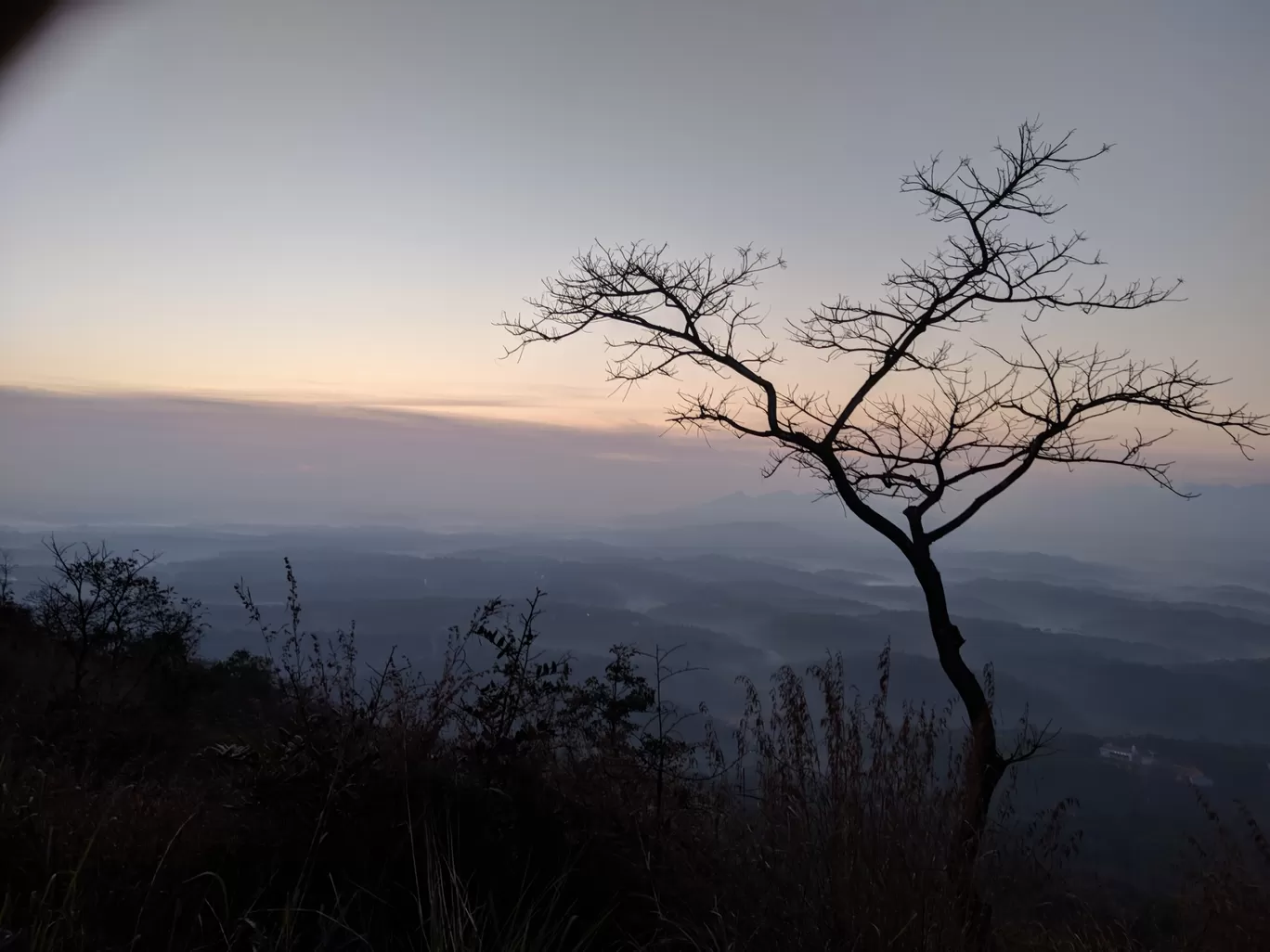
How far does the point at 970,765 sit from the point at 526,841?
203 cm

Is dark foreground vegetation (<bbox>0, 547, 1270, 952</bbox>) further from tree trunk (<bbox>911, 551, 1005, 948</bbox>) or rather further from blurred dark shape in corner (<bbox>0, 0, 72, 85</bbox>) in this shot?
blurred dark shape in corner (<bbox>0, 0, 72, 85</bbox>)

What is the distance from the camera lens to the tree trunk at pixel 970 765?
260 centimetres

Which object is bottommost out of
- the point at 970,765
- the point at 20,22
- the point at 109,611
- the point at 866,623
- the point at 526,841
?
the point at 866,623

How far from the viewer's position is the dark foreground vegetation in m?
2.32

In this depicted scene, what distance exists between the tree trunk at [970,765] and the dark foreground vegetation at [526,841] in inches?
2.4

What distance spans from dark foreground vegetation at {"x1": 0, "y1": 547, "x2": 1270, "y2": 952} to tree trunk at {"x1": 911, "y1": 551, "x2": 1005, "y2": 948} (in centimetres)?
6

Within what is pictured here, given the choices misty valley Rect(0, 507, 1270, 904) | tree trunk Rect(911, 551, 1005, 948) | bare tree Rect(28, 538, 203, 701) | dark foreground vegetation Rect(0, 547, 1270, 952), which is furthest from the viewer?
misty valley Rect(0, 507, 1270, 904)

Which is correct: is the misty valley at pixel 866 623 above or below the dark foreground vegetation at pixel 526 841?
below

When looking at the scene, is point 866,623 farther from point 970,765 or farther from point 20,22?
point 20,22

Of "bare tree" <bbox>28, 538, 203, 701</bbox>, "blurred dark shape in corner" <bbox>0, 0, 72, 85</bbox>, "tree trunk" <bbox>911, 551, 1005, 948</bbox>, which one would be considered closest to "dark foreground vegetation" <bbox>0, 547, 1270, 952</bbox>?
"tree trunk" <bbox>911, 551, 1005, 948</bbox>

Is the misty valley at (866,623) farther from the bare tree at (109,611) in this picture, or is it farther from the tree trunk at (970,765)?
the bare tree at (109,611)

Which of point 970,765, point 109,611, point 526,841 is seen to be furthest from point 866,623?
point 526,841

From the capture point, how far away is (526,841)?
2920 millimetres

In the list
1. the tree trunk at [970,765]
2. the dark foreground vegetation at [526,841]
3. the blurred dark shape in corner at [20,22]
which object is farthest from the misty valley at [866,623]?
the blurred dark shape in corner at [20,22]
